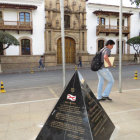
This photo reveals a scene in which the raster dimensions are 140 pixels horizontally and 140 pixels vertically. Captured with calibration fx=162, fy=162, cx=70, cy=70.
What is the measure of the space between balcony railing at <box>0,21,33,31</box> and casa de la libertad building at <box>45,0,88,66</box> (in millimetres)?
2333

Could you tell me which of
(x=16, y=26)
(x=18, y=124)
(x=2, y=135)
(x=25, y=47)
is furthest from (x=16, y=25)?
(x=2, y=135)

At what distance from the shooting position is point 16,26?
19375 mm

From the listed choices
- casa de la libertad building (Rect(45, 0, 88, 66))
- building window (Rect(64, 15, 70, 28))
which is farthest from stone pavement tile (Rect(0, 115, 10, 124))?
building window (Rect(64, 15, 70, 28))

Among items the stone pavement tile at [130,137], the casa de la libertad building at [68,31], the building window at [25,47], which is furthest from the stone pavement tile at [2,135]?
the building window at [25,47]

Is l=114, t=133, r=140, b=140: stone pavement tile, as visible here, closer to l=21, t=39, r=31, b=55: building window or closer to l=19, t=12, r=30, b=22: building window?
l=21, t=39, r=31, b=55: building window

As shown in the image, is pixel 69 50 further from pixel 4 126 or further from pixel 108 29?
pixel 4 126

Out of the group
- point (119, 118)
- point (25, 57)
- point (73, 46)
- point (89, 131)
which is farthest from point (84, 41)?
point (89, 131)

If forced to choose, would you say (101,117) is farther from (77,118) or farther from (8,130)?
(8,130)

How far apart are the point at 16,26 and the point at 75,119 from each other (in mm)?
19187

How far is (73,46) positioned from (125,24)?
358 inches

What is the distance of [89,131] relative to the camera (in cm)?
218

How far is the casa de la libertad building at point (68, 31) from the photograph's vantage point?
21.2 metres

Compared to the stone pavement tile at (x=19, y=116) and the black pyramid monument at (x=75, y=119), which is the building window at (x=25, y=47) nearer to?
the stone pavement tile at (x=19, y=116)

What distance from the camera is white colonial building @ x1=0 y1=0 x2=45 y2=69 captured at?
1931cm
